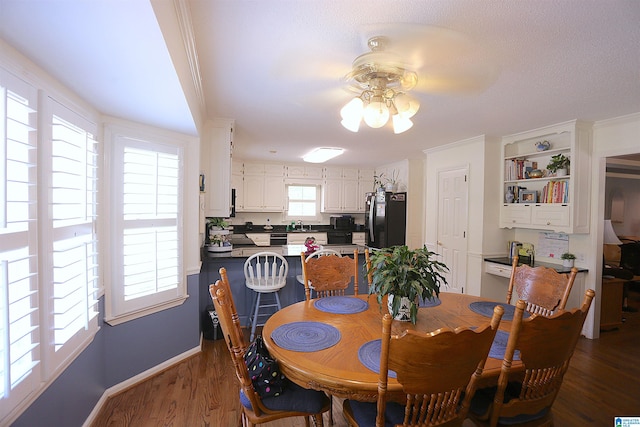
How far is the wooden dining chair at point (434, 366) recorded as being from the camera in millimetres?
1021

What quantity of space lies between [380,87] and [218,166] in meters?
1.96

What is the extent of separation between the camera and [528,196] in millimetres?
3686

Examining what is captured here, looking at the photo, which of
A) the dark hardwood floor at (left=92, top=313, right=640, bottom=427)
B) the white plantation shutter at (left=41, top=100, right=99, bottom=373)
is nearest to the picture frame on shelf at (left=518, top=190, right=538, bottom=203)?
the dark hardwood floor at (left=92, top=313, right=640, bottom=427)

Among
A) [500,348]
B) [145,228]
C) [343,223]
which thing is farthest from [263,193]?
[500,348]

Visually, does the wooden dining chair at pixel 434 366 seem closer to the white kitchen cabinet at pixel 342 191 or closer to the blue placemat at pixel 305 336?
the blue placemat at pixel 305 336

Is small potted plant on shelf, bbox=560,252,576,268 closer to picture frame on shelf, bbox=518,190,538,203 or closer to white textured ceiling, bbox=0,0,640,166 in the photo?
picture frame on shelf, bbox=518,190,538,203

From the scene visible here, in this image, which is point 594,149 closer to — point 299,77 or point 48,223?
point 299,77

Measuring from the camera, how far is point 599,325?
11.0 feet

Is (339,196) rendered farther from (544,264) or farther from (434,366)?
(434,366)

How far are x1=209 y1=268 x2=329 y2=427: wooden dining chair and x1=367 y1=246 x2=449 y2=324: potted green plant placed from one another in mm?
599

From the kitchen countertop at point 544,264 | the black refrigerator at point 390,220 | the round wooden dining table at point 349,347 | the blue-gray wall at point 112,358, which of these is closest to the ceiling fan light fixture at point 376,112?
the round wooden dining table at point 349,347

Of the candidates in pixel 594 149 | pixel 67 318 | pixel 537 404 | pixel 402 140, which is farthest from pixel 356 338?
pixel 594 149

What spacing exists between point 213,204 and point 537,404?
2.98m

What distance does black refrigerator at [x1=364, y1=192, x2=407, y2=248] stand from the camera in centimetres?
544
